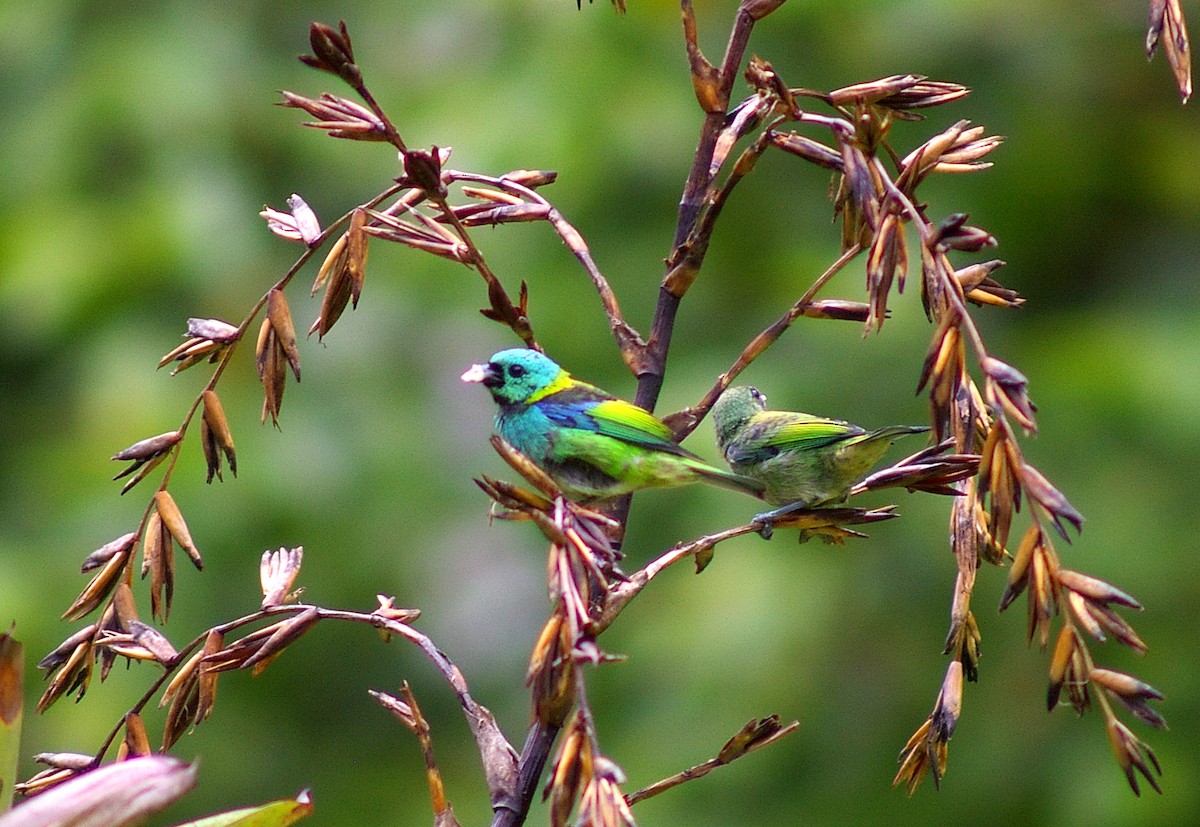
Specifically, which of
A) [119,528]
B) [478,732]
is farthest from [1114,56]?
[478,732]

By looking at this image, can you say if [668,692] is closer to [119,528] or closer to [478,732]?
[119,528]

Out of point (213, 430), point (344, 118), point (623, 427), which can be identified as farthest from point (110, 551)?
point (623, 427)

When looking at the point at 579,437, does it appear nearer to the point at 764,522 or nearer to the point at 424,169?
the point at 764,522

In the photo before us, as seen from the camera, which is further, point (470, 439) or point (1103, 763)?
point (470, 439)

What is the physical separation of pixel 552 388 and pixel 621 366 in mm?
2795

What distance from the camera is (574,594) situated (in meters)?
1.20

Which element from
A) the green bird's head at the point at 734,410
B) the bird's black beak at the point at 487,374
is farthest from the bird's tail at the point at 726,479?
the green bird's head at the point at 734,410

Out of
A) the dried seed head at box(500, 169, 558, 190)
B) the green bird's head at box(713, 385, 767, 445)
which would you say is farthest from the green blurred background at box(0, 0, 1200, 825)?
the dried seed head at box(500, 169, 558, 190)

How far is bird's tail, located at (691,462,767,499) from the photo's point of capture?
2.34 metres

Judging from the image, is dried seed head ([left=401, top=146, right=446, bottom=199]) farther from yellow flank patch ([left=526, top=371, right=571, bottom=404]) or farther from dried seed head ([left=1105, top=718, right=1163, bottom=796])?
yellow flank patch ([left=526, top=371, right=571, bottom=404])

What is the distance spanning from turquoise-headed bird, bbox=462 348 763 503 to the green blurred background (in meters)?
2.14

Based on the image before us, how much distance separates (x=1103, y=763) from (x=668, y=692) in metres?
1.53

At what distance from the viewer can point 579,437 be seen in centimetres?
236

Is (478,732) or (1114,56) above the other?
(478,732)
